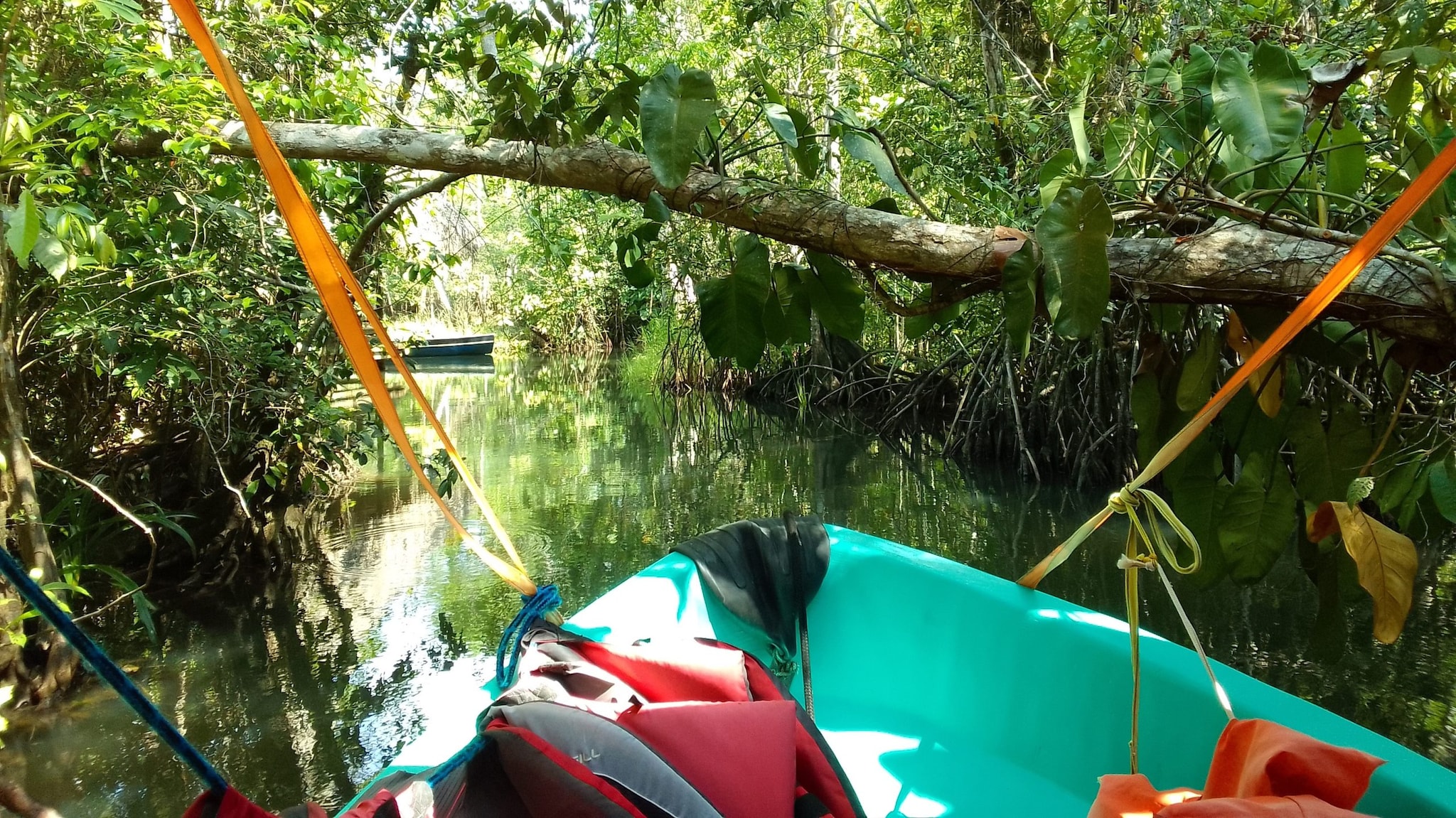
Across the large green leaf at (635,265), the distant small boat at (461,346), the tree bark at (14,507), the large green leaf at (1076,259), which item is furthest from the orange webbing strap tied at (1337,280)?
the distant small boat at (461,346)

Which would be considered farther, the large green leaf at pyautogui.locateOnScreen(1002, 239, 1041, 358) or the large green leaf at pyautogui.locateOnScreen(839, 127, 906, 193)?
the large green leaf at pyautogui.locateOnScreen(839, 127, 906, 193)

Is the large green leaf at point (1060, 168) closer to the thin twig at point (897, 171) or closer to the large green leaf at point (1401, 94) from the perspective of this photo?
the thin twig at point (897, 171)

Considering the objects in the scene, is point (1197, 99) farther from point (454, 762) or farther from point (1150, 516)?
point (454, 762)

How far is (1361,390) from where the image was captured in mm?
2752

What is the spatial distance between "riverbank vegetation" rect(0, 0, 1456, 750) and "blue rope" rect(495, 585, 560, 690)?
0.58 meters

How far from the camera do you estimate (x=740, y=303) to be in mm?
1855

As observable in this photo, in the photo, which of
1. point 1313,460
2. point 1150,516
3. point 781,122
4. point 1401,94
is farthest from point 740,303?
point 1401,94

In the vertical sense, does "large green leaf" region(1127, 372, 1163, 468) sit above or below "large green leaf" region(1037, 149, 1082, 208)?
below

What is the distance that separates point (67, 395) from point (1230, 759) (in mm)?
4111

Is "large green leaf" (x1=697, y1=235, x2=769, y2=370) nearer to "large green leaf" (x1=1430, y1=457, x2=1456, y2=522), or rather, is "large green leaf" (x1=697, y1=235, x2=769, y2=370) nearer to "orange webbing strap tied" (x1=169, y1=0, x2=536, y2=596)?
"orange webbing strap tied" (x1=169, y1=0, x2=536, y2=596)

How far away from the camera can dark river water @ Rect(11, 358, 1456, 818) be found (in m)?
2.28

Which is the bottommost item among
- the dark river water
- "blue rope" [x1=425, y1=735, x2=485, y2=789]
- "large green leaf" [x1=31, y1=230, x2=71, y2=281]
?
the dark river water

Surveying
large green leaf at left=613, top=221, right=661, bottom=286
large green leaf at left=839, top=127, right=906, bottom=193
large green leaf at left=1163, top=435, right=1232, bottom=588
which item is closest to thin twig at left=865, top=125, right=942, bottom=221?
large green leaf at left=839, top=127, right=906, bottom=193

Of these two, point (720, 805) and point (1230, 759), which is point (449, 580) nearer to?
point (720, 805)
